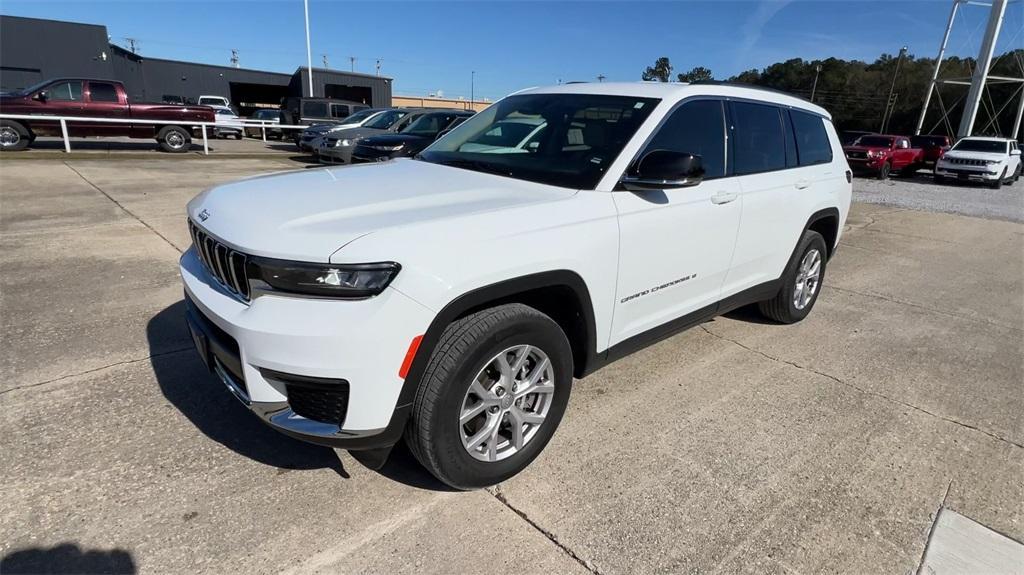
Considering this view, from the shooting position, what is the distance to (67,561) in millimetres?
2059

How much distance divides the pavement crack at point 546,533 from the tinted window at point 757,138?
250 cm

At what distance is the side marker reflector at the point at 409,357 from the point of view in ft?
6.76

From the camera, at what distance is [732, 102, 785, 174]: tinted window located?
3666 mm

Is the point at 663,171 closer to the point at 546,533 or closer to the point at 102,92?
the point at 546,533

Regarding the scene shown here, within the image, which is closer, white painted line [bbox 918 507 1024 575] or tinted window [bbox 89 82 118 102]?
white painted line [bbox 918 507 1024 575]

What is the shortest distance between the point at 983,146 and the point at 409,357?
90.5 feet

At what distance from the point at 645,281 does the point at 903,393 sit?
215 centimetres

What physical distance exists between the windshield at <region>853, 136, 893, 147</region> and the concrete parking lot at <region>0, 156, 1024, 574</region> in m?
21.3

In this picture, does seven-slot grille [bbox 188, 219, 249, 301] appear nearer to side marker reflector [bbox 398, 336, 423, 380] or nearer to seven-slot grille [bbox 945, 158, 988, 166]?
side marker reflector [bbox 398, 336, 423, 380]

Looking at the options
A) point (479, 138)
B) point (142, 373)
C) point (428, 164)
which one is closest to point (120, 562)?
point (142, 373)

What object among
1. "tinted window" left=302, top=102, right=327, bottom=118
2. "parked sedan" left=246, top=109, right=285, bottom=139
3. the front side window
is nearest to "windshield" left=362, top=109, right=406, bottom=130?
the front side window

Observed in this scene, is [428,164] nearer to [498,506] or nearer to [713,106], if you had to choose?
[713,106]

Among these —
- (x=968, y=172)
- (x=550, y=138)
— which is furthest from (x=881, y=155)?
(x=550, y=138)

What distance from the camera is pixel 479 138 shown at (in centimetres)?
366
